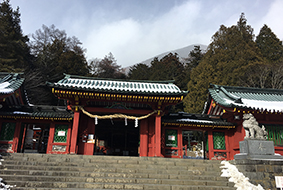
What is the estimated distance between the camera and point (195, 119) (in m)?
15.2

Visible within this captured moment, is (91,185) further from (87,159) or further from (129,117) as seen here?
(129,117)

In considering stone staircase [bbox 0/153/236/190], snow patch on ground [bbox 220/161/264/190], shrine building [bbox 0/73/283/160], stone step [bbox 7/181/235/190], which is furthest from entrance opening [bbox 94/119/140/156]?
stone step [bbox 7/181/235/190]

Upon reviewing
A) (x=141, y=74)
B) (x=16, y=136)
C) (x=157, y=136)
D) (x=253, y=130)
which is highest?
(x=141, y=74)

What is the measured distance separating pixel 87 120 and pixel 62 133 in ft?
5.96

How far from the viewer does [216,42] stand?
41.0 m

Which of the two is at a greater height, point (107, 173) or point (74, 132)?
point (74, 132)

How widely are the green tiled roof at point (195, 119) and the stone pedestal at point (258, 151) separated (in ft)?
13.5

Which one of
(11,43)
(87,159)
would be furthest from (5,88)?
(11,43)

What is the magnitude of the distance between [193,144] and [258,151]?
2185 centimetres

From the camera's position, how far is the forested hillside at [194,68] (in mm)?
29172

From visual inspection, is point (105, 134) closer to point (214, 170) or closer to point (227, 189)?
point (214, 170)

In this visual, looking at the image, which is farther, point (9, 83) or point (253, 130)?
point (9, 83)

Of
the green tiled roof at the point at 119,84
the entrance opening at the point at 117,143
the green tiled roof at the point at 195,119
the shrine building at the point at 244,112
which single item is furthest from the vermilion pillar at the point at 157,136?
the entrance opening at the point at 117,143

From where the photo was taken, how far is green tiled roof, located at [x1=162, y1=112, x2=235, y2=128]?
47.2 feet
